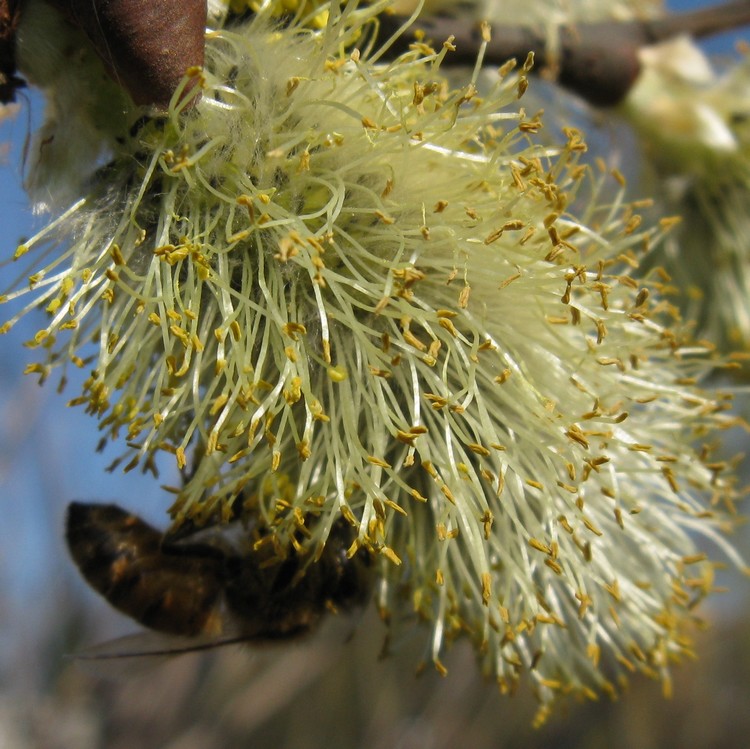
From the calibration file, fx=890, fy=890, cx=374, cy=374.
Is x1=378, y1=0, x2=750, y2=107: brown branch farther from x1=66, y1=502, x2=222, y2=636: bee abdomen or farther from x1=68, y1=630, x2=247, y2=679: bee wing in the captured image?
x1=68, y1=630, x2=247, y2=679: bee wing

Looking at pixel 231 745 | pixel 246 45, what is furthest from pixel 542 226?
pixel 231 745

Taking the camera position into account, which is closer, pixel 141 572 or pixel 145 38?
pixel 145 38

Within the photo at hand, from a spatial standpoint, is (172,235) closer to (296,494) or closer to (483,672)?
(296,494)

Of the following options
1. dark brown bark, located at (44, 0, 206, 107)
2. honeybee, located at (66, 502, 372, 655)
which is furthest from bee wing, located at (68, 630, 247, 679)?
dark brown bark, located at (44, 0, 206, 107)

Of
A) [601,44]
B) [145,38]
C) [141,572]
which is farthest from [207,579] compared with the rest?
[601,44]

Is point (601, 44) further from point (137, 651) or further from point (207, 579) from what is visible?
point (137, 651)

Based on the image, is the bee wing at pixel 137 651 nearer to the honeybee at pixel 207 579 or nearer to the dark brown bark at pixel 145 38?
the honeybee at pixel 207 579
